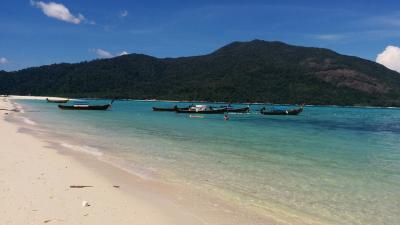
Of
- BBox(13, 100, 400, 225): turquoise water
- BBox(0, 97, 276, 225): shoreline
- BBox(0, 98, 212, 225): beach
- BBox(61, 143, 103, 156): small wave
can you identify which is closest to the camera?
BBox(0, 98, 212, 225): beach

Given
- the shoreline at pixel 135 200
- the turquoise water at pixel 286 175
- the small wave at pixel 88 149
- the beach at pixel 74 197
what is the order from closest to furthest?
1. the beach at pixel 74 197
2. the shoreline at pixel 135 200
3. the turquoise water at pixel 286 175
4. the small wave at pixel 88 149

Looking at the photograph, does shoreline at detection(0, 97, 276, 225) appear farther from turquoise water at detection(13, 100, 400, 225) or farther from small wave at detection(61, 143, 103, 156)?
small wave at detection(61, 143, 103, 156)

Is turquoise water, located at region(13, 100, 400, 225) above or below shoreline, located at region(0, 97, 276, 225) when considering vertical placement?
below

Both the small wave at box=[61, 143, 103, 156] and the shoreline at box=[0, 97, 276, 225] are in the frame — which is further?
the small wave at box=[61, 143, 103, 156]

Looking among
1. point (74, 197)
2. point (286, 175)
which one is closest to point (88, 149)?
point (286, 175)

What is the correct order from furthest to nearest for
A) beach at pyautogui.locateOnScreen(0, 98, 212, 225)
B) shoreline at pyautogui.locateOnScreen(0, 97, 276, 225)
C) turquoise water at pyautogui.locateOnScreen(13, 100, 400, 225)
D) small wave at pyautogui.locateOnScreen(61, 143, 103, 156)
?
small wave at pyautogui.locateOnScreen(61, 143, 103, 156)
turquoise water at pyautogui.locateOnScreen(13, 100, 400, 225)
shoreline at pyautogui.locateOnScreen(0, 97, 276, 225)
beach at pyautogui.locateOnScreen(0, 98, 212, 225)

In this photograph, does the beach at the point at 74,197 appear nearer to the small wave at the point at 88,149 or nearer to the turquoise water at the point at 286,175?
the turquoise water at the point at 286,175

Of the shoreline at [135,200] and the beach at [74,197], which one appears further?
the shoreline at [135,200]

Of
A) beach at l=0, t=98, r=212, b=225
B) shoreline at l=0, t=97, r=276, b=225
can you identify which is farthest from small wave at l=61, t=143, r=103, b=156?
shoreline at l=0, t=97, r=276, b=225

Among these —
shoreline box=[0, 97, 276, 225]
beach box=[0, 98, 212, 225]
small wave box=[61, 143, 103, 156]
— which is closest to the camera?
beach box=[0, 98, 212, 225]

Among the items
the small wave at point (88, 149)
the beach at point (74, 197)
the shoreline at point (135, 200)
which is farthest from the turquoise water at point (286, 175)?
the beach at point (74, 197)

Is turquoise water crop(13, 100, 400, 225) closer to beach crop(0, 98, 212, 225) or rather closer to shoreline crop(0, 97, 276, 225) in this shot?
shoreline crop(0, 97, 276, 225)

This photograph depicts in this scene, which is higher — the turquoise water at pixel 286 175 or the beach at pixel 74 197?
the beach at pixel 74 197

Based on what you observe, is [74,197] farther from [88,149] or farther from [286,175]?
[88,149]
